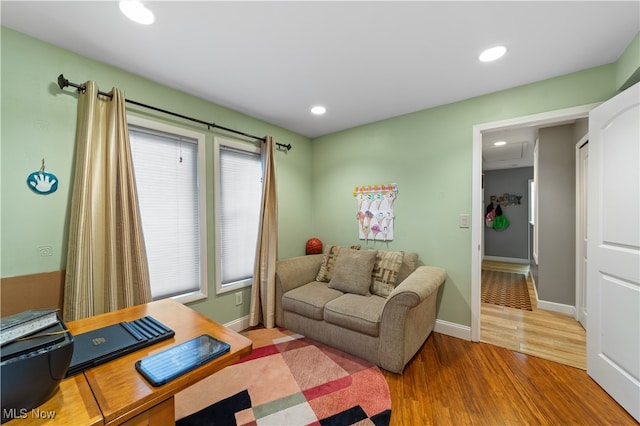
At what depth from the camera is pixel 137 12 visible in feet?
4.71

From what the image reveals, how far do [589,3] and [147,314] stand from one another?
119 inches

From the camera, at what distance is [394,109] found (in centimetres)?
280

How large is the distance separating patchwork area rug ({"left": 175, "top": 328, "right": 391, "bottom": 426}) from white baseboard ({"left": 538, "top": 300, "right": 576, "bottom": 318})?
Result: 2.75m

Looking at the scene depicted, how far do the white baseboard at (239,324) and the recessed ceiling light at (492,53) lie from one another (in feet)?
10.9

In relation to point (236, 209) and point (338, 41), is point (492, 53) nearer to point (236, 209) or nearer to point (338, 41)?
point (338, 41)

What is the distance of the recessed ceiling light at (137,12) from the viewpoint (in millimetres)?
1375

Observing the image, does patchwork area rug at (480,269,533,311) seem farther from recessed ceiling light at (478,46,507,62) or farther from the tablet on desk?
the tablet on desk

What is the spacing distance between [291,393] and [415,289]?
1187 millimetres

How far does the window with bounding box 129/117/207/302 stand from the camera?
2168 mm

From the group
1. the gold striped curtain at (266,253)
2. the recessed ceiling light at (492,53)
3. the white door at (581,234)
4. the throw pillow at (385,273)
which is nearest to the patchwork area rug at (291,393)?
the gold striped curtain at (266,253)

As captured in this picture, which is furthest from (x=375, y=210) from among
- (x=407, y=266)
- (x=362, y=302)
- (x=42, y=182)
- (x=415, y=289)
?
(x=42, y=182)

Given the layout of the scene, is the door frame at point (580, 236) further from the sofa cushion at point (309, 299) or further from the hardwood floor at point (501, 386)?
the sofa cushion at point (309, 299)

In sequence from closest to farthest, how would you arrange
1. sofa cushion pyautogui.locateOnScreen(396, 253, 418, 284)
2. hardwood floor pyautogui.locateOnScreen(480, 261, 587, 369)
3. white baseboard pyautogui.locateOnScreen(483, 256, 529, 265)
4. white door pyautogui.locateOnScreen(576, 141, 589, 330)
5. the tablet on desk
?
the tablet on desk → hardwood floor pyautogui.locateOnScreen(480, 261, 587, 369) → sofa cushion pyautogui.locateOnScreen(396, 253, 418, 284) → white door pyautogui.locateOnScreen(576, 141, 589, 330) → white baseboard pyautogui.locateOnScreen(483, 256, 529, 265)

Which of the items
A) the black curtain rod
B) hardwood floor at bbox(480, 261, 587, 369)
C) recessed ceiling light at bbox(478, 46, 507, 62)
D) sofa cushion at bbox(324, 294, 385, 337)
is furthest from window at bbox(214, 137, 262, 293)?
hardwood floor at bbox(480, 261, 587, 369)
